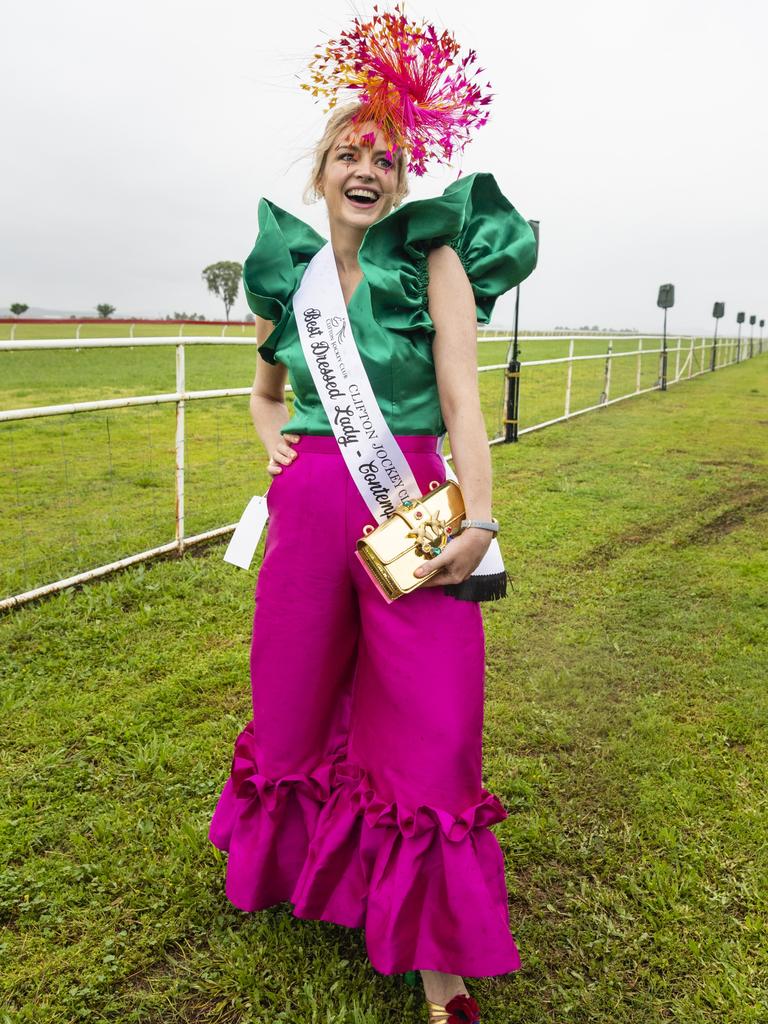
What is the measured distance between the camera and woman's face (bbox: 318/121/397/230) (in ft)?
5.79

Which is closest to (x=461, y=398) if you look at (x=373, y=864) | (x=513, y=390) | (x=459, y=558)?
(x=459, y=558)

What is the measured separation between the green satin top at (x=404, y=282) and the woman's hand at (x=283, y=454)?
0.02 metres

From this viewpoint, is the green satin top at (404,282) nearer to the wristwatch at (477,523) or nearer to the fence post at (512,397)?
the wristwatch at (477,523)

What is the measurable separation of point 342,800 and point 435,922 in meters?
0.32

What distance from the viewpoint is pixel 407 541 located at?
1.65m

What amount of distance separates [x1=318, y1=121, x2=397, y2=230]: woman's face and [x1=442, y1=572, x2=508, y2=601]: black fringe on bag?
0.80m

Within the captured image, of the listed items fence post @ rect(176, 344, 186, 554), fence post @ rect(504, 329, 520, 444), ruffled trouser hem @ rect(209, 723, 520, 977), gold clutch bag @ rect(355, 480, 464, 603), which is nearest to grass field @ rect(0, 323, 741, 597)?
fence post @ rect(176, 344, 186, 554)

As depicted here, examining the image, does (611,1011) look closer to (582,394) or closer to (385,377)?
(385,377)

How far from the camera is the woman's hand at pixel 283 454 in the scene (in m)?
1.86

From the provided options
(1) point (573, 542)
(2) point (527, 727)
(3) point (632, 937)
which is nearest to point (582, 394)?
(1) point (573, 542)

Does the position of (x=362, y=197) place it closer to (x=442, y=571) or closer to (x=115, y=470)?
(x=442, y=571)

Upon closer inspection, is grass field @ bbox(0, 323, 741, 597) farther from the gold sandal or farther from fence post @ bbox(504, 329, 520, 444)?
the gold sandal

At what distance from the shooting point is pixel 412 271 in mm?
1734

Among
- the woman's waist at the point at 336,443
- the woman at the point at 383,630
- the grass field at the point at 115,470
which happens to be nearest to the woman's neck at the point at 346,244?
the woman at the point at 383,630
